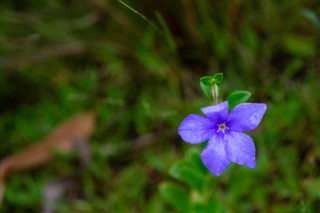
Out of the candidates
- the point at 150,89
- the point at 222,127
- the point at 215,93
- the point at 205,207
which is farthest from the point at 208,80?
the point at 150,89

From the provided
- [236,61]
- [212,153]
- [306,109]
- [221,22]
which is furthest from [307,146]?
[212,153]

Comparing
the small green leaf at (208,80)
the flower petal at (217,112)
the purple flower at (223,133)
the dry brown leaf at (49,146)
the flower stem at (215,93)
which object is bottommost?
the purple flower at (223,133)

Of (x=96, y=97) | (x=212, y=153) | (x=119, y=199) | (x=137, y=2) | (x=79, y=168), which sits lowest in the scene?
(x=212, y=153)

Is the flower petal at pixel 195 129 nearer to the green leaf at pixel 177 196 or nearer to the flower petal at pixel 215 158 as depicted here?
the flower petal at pixel 215 158

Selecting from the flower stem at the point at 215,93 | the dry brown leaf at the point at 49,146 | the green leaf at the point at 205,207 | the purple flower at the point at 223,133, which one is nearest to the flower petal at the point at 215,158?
the purple flower at the point at 223,133

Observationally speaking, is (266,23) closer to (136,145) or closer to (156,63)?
(156,63)

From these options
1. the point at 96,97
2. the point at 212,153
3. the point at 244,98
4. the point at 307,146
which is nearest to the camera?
the point at 212,153
